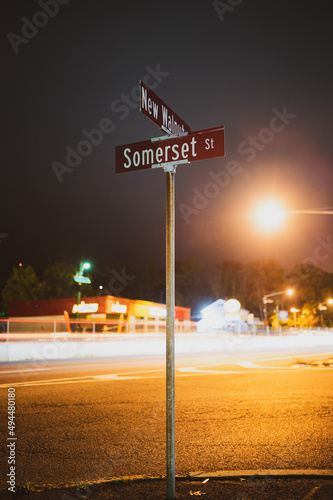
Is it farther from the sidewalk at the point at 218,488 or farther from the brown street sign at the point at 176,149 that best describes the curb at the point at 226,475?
the brown street sign at the point at 176,149

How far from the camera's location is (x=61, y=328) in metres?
33.0

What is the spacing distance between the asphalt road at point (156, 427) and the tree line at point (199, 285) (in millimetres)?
84461

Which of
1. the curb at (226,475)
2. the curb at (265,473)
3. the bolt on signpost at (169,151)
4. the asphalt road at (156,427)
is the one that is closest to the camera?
the bolt on signpost at (169,151)

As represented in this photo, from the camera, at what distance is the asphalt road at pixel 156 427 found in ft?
17.8

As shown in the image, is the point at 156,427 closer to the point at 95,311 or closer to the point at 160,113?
the point at 160,113

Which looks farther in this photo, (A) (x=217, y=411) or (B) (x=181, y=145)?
(A) (x=217, y=411)

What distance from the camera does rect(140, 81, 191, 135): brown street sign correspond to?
13.8ft

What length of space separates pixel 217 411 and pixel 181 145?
19.0 feet

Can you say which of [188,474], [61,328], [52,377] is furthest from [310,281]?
[188,474]

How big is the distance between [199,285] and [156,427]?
4749 inches

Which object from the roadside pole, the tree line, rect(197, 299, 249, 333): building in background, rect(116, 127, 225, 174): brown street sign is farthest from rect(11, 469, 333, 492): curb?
the tree line

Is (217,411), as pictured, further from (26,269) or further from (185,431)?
(26,269)

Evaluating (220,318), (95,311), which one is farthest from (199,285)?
(95,311)

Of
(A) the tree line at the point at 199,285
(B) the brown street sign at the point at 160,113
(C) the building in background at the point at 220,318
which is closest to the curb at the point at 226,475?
(B) the brown street sign at the point at 160,113
